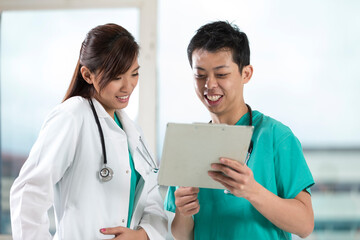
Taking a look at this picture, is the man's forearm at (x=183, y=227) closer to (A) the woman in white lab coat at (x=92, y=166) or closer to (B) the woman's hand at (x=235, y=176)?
(A) the woman in white lab coat at (x=92, y=166)

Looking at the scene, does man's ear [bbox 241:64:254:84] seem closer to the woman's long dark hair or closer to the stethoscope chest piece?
the woman's long dark hair

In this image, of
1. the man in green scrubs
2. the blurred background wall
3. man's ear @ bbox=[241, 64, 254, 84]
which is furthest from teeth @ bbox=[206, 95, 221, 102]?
the blurred background wall

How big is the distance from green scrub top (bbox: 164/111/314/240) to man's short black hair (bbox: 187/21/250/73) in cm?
24

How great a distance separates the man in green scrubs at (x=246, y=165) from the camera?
1174 mm

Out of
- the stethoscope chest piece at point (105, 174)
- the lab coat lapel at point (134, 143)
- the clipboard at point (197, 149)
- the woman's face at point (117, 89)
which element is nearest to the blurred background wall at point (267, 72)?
the lab coat lapel at point (134, 143)

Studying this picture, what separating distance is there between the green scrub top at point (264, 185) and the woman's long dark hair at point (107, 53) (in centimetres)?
49

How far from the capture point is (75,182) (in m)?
1.18

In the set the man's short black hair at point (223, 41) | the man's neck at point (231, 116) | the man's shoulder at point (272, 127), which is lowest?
the man's shoulder at point (272, 127)

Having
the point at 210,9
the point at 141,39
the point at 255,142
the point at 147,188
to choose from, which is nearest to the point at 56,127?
the point at 147,188

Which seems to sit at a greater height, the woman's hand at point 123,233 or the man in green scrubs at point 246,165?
the man in green scrubs at point 246,165

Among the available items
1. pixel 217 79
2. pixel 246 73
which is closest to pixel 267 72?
pixel 246 73

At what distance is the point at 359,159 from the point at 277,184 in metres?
1.38

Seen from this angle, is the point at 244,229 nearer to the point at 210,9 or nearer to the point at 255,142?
the point at 255,142

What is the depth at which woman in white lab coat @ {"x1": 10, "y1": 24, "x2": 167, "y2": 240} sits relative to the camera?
1.11 metres
